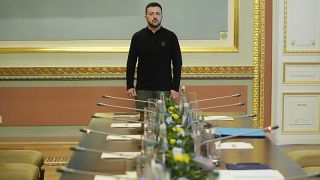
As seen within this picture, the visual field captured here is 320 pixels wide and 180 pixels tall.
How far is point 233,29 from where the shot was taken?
508cm

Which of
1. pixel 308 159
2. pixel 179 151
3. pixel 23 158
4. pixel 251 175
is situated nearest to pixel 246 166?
pixel 251 175

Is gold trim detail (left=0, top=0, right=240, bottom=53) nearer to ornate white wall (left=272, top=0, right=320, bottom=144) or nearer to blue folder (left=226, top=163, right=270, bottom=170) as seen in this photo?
ornate white wall (left=272, top=0, right=320, bottom=144)

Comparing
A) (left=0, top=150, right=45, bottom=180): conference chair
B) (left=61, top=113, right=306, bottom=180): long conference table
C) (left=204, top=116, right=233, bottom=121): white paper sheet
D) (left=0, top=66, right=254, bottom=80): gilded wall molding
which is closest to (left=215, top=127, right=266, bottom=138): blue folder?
(left=61, top=113, right=306, bottom=180): long conference table

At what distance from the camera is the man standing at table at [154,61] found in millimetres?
4254

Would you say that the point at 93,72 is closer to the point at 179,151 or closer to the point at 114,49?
the point at 114,49

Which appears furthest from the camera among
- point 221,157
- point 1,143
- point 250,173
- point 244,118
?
point 1,143

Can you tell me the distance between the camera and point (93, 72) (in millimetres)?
5043

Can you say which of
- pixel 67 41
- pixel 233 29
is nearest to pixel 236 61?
pixel 233 29

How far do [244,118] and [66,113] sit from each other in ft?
7.62

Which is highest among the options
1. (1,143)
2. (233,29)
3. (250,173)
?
(233,29)

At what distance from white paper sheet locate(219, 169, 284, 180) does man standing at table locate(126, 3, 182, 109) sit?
2.27 metres

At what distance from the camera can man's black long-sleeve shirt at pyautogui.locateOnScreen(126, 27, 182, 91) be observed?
426 cm

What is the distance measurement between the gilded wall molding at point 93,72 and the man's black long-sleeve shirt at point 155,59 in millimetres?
727

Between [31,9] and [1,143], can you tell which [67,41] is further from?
[1,143]
